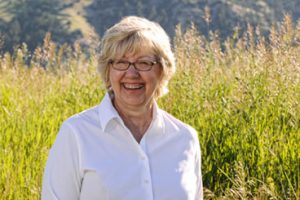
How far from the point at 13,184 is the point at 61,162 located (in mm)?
1442

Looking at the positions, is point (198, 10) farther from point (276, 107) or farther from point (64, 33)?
point (276, 107)

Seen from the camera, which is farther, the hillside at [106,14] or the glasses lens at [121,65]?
the hillside at [106,14]

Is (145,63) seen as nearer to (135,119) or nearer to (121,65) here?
(121,65)

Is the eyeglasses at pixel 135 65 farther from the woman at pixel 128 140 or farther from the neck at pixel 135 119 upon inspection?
the neck at pixel 135 119

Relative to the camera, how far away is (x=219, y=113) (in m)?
4.46

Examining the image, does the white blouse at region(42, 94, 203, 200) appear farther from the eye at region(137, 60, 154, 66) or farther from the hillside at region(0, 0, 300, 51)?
the hillside at region(0, 0, 300, 51)

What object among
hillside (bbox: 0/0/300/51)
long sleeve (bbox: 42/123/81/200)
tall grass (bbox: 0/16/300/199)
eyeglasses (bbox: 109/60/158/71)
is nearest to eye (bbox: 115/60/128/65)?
eyeglasses (bbox: 109/60/158/71)

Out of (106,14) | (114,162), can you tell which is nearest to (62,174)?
(114,162)

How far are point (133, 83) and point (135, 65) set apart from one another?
3.5 inches

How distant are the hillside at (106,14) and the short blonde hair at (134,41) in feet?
351

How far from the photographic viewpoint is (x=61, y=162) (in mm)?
2502

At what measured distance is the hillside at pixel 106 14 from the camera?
115500 mm

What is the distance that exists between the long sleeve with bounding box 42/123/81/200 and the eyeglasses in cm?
43

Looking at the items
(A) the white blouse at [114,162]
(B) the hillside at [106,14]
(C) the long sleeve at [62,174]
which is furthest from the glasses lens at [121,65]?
(B) the hillside at [106,14]
